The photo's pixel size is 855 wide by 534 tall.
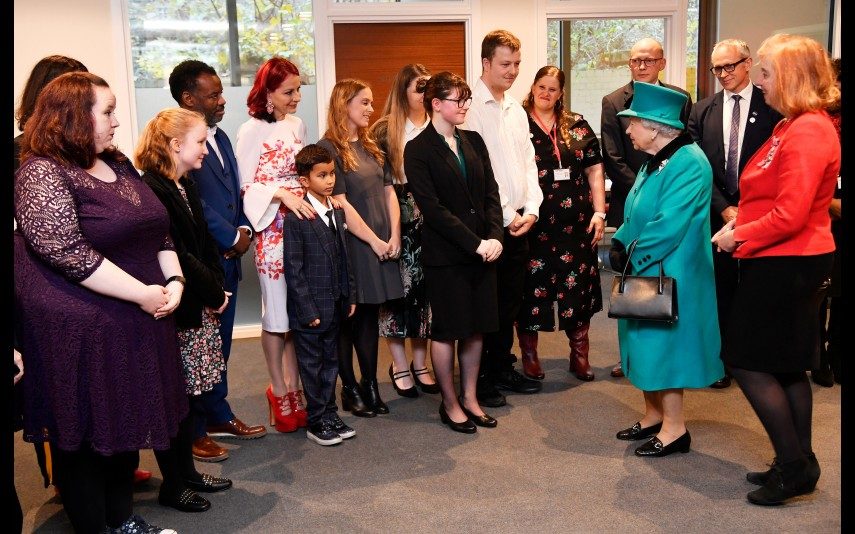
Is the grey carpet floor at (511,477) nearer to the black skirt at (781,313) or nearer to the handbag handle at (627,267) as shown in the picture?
the black skirt at (781,313)

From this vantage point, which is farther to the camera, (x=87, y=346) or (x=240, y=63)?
(x=240, y=63)

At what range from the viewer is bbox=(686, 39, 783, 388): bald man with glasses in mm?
4062

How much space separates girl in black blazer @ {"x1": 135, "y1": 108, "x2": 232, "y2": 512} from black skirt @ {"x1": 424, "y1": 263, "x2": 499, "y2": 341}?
3.03ft

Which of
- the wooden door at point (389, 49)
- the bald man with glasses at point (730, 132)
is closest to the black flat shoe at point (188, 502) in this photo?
the bald man with glasses at point (730, 132)

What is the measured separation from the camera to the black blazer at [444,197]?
3.54 metres

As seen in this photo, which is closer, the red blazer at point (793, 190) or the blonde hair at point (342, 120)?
the red blazer at point (793, 190)

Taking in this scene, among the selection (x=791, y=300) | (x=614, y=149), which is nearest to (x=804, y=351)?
(x=791, y=300)

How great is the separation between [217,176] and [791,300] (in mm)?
2271

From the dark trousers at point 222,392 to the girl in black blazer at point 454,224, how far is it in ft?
2.77

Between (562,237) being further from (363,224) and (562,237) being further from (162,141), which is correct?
(162,141)

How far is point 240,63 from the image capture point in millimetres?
5547

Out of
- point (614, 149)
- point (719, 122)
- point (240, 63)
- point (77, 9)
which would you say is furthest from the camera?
point (240, 63)

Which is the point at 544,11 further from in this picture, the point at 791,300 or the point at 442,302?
the point at 791,300

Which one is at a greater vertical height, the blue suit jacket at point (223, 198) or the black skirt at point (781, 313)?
the blue suit jacket at point (223, 198)
